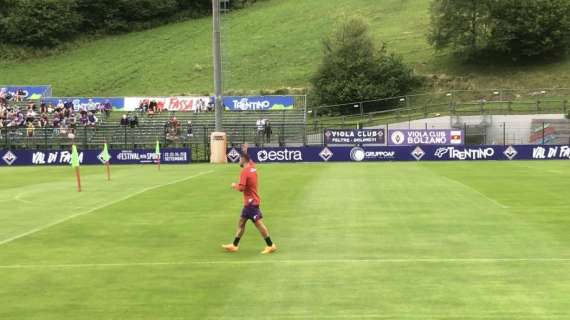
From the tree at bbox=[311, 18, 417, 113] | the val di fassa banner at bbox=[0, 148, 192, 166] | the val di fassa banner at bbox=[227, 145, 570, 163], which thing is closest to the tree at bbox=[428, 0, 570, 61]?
the tree at bbox=[311, 18, 417, 113]

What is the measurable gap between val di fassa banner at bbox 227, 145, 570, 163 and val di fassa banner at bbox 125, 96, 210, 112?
637 inches

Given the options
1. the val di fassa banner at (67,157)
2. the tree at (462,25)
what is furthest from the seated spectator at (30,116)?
the tree at (462,25)

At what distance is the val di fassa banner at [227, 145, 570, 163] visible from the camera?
47.2 meters

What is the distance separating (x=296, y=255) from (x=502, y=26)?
65174mm

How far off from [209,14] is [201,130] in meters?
51.2

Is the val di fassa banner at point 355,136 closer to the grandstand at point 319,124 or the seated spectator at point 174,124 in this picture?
the grandstand at point 319,124

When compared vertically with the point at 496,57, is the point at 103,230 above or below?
below

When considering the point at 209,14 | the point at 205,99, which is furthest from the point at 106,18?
the point at 205,99

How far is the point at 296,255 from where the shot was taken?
45.8 feet

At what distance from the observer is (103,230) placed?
57.1ft

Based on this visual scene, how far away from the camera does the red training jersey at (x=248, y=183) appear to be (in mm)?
13555

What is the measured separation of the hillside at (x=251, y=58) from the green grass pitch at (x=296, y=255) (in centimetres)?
5186

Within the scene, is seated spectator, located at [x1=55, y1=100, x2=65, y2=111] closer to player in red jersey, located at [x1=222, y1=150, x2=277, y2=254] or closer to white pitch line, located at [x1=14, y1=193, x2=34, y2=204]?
white pitch line, located at [x1=14, y1=193, x2=34, y2=204]

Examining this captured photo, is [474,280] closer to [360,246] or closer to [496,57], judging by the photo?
[360,246]
